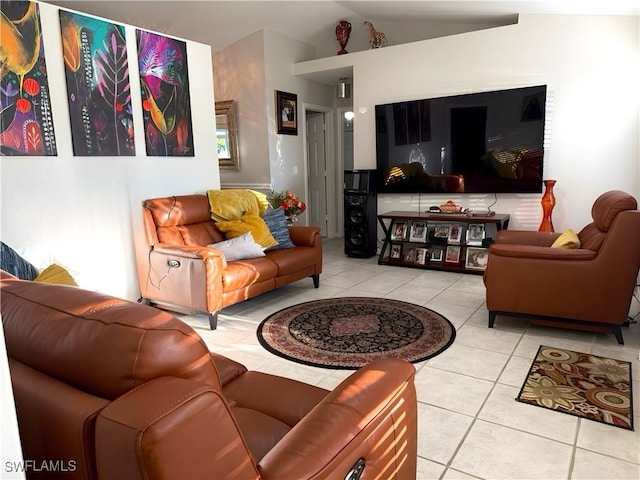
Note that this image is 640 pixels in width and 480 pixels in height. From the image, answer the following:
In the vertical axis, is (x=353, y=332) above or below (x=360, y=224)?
below

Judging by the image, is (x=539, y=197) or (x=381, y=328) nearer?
(x=381, y=328)

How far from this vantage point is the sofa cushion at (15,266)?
2.24m

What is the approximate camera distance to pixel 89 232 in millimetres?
3428

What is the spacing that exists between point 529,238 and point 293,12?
3.94 m

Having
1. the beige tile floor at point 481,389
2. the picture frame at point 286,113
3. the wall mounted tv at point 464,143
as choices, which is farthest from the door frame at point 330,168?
the beige tile floor at point 481,389

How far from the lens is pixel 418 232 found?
5.20 meters

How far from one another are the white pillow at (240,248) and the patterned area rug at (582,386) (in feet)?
7.44

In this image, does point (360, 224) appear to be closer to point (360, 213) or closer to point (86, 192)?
point (360, 213)

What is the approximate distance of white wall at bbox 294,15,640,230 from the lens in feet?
13.5

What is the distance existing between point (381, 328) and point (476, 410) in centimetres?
114

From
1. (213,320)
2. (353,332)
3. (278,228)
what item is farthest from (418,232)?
(213,320)

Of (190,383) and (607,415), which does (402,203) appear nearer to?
(607,415)

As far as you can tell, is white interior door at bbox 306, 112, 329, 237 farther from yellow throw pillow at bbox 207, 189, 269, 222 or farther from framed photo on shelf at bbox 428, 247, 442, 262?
yellow throw pillow at bbox 207, 189, 269, 222

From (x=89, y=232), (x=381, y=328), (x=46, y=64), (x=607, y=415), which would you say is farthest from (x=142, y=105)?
(x=607, y=415)
